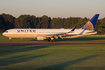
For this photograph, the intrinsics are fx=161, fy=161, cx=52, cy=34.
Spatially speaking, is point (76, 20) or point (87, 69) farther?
point (76, 20)

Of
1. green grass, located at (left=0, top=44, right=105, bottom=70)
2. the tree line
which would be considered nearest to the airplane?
green grass, located at (left=0, top=44, right=105, bottom=70)

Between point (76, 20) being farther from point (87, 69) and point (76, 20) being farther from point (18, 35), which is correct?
point (87, 69)

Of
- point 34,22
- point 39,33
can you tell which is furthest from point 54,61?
point 34,22

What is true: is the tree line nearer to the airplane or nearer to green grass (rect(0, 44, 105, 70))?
the airplane

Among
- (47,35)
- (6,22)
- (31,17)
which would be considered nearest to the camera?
(47,35)

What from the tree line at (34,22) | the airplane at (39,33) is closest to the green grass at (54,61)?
the airplane at (39,33)

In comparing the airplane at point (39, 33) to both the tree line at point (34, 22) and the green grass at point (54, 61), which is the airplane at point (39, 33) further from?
the tree line at point (34, 22)

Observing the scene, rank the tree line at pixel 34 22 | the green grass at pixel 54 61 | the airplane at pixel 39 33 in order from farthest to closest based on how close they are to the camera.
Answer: the tree line at pixel 34 22 < the airplane at pixel 39 33 < the green grass at pixel 54 61

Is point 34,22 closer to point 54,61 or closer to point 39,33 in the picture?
point 39,33

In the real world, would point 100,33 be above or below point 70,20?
below

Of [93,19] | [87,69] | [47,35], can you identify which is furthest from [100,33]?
[87,69]

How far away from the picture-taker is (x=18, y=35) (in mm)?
40875

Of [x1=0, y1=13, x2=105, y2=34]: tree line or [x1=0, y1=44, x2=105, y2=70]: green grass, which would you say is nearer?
[x1=0, y1=44, x2=105, y2=70]: green grass

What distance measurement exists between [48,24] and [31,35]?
119 meters
